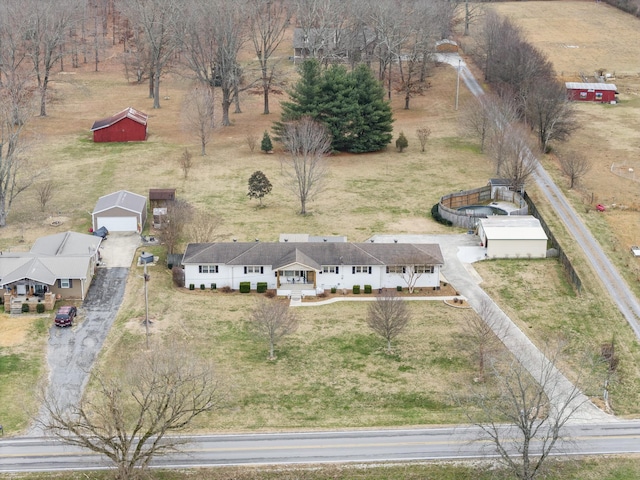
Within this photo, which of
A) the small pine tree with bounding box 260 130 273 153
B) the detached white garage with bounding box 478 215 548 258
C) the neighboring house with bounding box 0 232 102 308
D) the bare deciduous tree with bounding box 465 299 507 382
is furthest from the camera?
the small pine tree with bounding box 260 130 273 153

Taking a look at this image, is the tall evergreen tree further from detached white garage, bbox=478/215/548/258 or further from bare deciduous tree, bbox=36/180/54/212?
detached white garage, bbox=478/215/548/258

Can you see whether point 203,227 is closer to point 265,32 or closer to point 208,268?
point 208,268

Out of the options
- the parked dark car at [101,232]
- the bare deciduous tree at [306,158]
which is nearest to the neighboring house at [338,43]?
the bare deciduous tree at [306,158]

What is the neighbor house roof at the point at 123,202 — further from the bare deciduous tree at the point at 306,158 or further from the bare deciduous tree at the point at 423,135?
the bare deciduous tree at the point at 423,135

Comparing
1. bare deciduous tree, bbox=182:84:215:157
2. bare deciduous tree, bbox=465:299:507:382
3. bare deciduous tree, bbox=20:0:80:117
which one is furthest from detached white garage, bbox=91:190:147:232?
bare deciduous tree, bbox=20:0:80:117

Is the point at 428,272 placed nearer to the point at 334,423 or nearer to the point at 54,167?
the point at 334,423

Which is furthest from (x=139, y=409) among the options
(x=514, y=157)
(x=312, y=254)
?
(x=514, y=157)

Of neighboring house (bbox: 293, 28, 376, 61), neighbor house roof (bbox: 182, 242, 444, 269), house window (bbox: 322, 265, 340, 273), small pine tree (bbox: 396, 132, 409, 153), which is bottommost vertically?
house window (bbox: 322, 265, 340, 273)

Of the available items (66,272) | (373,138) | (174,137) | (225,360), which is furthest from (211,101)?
(225,360)
